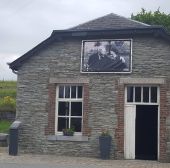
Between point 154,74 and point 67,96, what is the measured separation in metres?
3.73

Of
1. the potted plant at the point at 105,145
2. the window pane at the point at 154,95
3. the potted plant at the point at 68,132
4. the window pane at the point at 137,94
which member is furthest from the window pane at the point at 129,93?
the potted plant at the point at 68,132

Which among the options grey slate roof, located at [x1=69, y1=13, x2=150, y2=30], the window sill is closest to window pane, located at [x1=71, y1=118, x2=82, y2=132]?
the window sill

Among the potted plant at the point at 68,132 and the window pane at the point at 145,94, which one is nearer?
the window pane at the point at 145,94

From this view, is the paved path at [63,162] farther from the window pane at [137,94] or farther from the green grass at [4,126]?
the green grass at [4,126]

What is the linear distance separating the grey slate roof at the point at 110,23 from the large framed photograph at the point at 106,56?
27.0 inches

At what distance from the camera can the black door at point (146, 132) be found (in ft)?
58.2

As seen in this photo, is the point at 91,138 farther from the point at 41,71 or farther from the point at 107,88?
the point at 41,71

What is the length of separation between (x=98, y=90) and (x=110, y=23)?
9.76ft

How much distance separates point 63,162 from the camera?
613 inches

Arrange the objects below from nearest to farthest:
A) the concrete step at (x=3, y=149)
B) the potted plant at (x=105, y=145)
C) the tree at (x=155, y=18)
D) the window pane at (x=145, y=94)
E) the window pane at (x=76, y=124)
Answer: the potted plant at (x=105, y=145)
the window pane at (x=145, y=94)
the window pane at (x=76, y=124)
the concrete step at (x=3, y=149)
the tree at (x=155, y=18)

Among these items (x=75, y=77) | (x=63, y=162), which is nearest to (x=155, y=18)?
(x=75, y=77)

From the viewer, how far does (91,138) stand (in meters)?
17.7

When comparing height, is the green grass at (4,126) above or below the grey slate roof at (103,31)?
below

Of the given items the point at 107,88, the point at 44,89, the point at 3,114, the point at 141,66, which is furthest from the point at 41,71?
the point at 3,114
